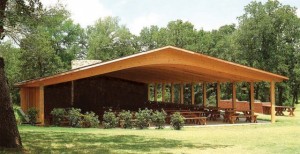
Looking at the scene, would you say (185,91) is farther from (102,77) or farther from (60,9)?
(60,9)

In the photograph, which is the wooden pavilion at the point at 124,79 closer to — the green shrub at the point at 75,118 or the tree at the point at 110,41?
the green shrub at the point at 75,118

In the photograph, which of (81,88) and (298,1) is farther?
(298,1)

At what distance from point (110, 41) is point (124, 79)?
1346 inches

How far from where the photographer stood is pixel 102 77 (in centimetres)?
2475

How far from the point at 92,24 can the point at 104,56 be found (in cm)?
1006

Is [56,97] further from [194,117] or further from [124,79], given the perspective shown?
[194,117]


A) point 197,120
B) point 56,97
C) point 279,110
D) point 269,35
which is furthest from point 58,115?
point 269,35

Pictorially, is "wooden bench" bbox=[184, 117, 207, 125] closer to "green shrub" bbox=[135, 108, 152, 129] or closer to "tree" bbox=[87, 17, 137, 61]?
"green shrub" bbox=[135, 108, 152, 129]

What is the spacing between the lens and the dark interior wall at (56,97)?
21.5 m

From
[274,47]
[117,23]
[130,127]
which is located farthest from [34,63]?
[130,127]

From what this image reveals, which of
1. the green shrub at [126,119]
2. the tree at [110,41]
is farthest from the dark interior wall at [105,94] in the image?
the tree at [110,41]

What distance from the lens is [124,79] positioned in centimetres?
2670

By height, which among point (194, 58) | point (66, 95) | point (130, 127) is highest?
point (194, 58)

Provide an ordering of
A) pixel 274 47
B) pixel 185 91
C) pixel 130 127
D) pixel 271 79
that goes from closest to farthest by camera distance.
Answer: pixel 130 127 < pixel 271 79 < pixel 274 47 < pixel 185 91
